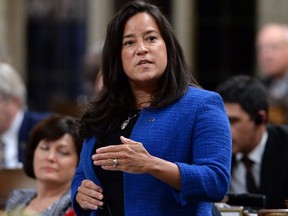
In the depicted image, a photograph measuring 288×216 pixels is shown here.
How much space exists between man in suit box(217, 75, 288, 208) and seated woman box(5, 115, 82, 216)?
2.84 feet

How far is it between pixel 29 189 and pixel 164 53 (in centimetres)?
193

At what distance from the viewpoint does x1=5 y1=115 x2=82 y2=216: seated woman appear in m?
5.04

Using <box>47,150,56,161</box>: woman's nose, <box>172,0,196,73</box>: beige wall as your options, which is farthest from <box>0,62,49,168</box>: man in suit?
<box>172,0,196,73</box>: beige wall

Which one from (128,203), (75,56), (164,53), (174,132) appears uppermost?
(164,53)

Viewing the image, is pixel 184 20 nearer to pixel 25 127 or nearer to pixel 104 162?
pixel 25 127

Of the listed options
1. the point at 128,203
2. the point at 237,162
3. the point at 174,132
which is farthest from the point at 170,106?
the point at 237,162

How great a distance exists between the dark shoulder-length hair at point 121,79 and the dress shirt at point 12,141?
2.86 m

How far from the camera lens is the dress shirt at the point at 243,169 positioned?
5359 mm

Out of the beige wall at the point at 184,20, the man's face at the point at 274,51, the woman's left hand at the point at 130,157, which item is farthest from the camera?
the beige wall at the point at 184,20

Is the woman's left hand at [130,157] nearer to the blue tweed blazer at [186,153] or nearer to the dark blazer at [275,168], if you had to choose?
the blue tweed blazer at [186,153]

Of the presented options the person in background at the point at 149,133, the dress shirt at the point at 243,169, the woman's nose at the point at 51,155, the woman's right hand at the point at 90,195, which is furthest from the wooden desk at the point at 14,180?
the woman's right hand at the point at 90,195

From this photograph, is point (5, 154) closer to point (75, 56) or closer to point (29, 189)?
point (29, 189)

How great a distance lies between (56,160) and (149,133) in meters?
1.43

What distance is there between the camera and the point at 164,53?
12.5 ft
